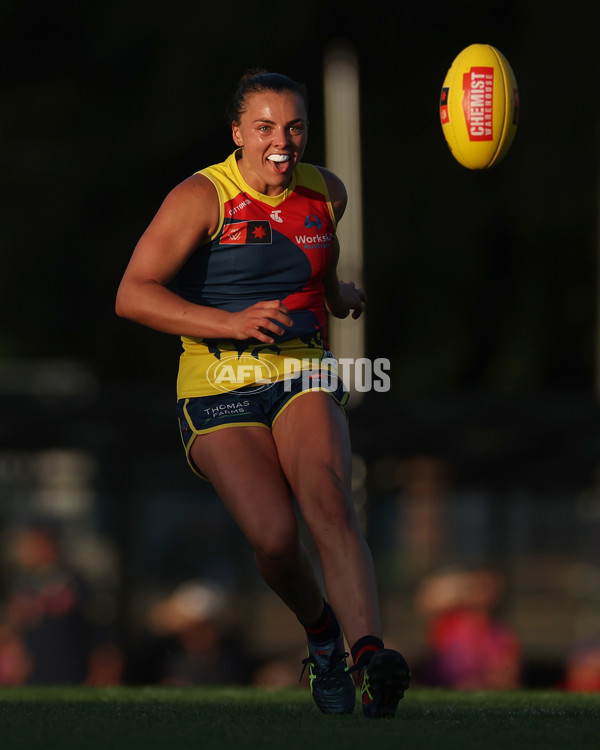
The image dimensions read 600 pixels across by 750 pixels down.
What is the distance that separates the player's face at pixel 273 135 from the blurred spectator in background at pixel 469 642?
7.15 meters

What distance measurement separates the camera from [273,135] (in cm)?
550

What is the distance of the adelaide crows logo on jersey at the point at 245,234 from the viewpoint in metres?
5.48

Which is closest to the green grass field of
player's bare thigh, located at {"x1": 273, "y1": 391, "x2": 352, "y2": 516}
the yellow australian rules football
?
player's bare thigh, located at {"x1": 273, "y1": 391, "x2": 352, "y2": 516}

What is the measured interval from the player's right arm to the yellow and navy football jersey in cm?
9

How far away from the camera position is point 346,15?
66.6 feet

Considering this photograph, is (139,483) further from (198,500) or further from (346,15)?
(346,15)

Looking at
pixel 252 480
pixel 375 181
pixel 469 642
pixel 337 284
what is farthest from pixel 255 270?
pixel 375 181

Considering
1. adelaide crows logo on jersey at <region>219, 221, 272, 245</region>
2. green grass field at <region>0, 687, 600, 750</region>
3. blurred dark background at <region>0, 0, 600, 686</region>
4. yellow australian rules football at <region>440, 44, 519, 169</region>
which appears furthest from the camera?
blurred dark background at <region>0, 0, 600, 686</region>

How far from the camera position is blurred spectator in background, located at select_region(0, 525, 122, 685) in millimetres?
12906

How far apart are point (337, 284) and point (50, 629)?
311 inches

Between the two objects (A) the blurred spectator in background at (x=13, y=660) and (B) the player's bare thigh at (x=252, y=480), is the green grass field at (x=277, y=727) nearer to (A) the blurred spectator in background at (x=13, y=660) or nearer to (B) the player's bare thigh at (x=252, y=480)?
(B) the player's bare thigh at (x=252, y=480)

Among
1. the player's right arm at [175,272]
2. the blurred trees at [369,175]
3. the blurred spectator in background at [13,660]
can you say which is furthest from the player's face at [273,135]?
the blurred trees at [369,175]

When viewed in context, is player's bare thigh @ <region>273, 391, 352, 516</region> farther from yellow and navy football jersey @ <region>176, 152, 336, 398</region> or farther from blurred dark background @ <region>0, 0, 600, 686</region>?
blurred dark background @ <region>0, 0, 600, 686</region>

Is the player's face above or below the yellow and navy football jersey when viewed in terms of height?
above
